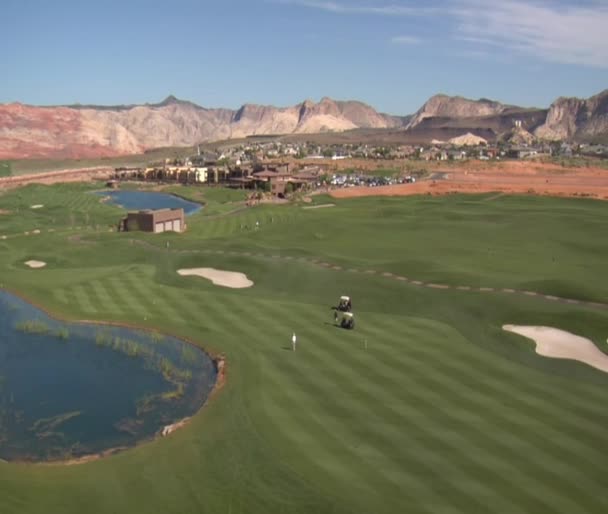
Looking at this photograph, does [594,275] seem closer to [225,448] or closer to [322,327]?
[322,327]

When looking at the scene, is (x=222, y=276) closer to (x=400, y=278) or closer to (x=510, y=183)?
(x=400, y=278)

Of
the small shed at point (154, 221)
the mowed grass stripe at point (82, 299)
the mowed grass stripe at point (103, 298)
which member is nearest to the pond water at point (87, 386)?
the mowed grass stripe at point (82, 299)

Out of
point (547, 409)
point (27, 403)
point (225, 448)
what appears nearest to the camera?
point (225, 448)

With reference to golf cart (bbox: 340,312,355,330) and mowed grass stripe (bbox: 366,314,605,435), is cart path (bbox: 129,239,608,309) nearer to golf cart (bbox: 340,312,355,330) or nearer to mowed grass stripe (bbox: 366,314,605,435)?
mowed grass stripe (bbox: 366,314,605,435)

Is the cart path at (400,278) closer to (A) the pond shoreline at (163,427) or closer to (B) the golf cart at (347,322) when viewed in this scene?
(B) the golf cart at (347,322)

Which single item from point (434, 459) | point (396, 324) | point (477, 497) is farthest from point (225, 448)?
point (396, 324)
